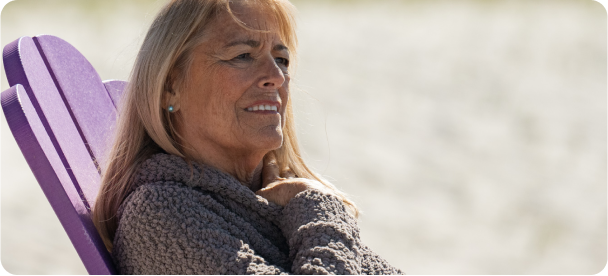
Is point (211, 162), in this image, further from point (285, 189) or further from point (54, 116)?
point (54, 116)

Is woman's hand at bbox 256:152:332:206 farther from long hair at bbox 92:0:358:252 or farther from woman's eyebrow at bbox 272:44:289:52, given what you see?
woman's eyebrow at bbox 272:44:289:52

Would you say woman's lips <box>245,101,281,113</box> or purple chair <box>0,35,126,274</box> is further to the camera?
woman's lips <box>245,101,281,113</box>

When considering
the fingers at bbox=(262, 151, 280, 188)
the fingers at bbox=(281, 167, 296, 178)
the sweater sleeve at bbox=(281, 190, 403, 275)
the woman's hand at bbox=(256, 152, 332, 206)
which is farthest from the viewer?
the fingers at bbox=(281, 167, 296, 178)

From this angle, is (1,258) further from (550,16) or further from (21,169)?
(550,16)

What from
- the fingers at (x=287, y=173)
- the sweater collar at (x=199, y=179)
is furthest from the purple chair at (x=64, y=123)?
the fingers at (x=287, y=173)

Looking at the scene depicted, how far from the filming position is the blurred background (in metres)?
6.94

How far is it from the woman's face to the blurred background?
11.4 feet

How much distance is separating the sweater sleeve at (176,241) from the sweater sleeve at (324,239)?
109 millimetres

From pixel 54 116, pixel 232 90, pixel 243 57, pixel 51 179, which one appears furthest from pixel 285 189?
pixel 54 116

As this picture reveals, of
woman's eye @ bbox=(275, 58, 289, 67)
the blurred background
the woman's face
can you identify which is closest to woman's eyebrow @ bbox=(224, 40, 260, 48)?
the woman's face

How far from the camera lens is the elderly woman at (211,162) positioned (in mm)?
1976

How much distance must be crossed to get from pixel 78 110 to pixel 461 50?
8.70 metres

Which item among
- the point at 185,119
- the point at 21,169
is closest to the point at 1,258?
the point at 21,169

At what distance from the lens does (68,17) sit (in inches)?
358
